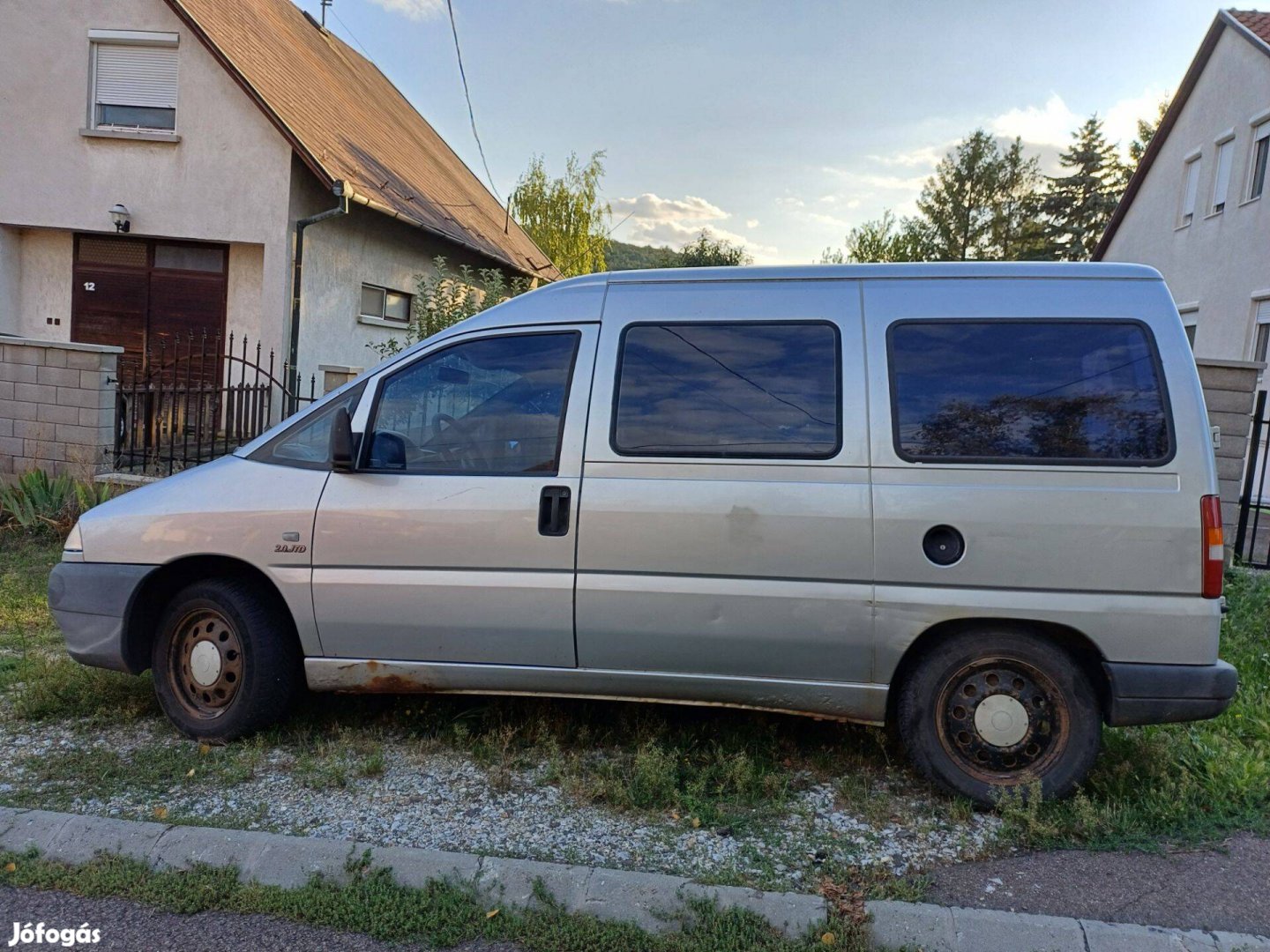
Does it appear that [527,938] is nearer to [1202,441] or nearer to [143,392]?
[1202,441]

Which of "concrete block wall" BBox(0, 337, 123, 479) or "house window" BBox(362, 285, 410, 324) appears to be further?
"house window" BBox(362, 285, 410, 324)

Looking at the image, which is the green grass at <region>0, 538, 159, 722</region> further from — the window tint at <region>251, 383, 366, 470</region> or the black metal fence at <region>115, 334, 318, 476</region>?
the black metal fence at <region>115, 334, 318, 476</region>

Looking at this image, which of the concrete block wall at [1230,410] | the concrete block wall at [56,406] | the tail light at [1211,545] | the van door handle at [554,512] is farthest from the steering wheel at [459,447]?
the concrete block wall at [56,406]

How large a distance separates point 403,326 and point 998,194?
3577 centimetres

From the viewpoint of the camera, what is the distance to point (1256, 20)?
16000 millimetres

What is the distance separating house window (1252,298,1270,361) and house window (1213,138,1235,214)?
2727mm

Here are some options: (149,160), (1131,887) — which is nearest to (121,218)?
(149,160)

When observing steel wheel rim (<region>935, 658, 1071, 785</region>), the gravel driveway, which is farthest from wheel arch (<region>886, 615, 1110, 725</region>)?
the gravel driveway

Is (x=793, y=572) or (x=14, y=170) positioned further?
(x=14, y=170)

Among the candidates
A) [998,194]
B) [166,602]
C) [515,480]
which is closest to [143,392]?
[166,602]

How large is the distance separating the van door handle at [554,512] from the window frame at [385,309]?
11.0m

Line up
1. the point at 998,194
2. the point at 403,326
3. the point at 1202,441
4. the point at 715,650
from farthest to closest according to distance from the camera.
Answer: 1. the point at 998,194
2. the point at 403,326
3. the point at 715,650
4. the point at 1202,441

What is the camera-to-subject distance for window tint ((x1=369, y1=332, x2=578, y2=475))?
13.5ft

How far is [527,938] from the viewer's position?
300cm
